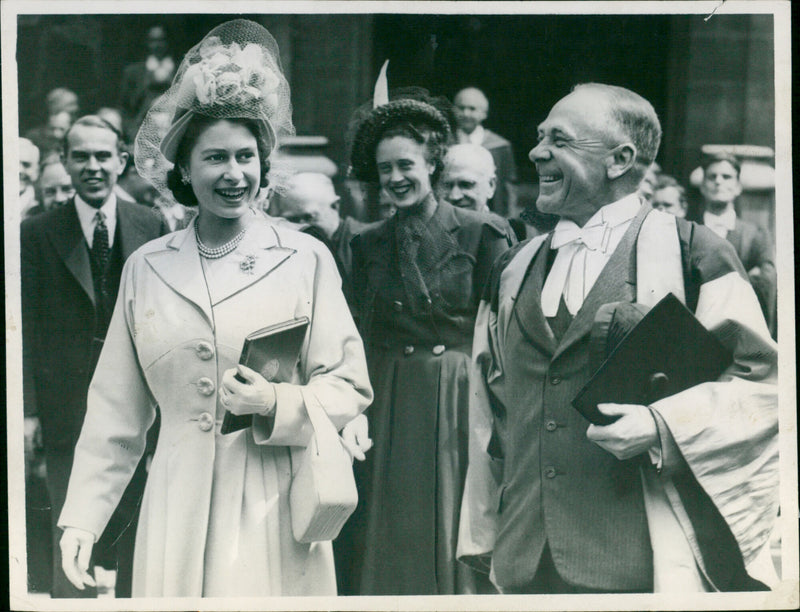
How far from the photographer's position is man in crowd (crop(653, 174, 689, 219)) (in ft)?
14.5

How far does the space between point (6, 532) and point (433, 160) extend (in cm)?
259

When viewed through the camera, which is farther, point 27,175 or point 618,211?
point 27,175

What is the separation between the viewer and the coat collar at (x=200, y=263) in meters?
4.31

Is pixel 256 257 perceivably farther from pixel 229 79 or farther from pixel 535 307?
pixel 535 307

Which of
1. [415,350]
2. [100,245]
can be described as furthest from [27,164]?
[415,350]

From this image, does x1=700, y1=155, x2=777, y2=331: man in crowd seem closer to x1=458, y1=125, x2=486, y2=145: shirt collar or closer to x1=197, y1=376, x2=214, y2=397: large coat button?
x1=458, y1=125, x2=486, y2=145: shirt collar

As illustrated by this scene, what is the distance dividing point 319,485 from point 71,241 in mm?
1529

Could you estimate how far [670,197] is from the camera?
14.5 feet

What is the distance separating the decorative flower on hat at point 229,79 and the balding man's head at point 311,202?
13.2 inches

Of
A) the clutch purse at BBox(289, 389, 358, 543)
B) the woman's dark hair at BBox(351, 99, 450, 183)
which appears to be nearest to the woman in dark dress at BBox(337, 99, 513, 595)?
the woman's dark hair at BBox(351, 99, 450, 183)

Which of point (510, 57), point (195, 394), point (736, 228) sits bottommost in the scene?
point (195, 394)

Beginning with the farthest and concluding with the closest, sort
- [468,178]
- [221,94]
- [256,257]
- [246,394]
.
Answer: [468,178] < [256,257] < [221,94] < [246,394]

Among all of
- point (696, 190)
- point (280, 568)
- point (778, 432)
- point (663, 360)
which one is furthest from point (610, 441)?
point (280, 568)

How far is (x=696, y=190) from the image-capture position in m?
4.46
